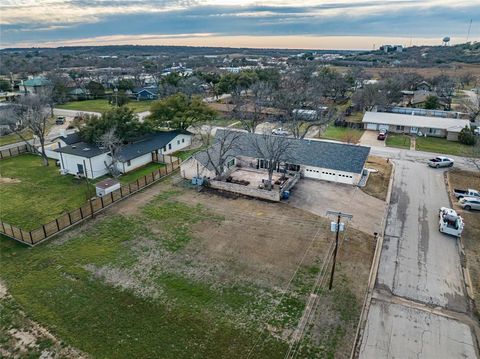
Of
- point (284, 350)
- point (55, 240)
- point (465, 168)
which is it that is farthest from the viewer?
point (465, 168)

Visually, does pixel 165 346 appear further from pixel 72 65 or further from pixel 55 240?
pixel 72 65

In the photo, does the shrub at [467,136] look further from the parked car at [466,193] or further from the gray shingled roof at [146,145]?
the gray shingled roof at [146,145]

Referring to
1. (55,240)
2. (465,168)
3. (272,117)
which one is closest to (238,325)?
(55,240)

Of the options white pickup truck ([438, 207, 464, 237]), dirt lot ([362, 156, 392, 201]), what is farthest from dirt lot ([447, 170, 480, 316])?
dirt lot ([362, 156, 392, 201])

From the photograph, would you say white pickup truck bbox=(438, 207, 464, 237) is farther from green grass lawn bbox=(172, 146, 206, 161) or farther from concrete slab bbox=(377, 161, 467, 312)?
green grass lawn bbox=(172, 146, 206, 161)

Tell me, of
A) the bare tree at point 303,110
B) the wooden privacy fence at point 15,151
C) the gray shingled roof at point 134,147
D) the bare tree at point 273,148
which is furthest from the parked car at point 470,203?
the wooden privacy fence at point 15,151
